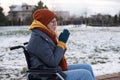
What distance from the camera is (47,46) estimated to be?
3377mm

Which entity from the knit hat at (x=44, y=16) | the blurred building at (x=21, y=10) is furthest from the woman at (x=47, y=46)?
the blurred building at (x=21, y=10)

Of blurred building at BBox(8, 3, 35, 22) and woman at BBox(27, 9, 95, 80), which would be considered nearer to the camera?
woman at BBox(27, 9, 95, 80)

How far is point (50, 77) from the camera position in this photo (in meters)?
3.37

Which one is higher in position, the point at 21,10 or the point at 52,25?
the point at 52,25

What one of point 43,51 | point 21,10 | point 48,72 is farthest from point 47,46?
point 21,10

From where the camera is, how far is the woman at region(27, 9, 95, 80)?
336 cm

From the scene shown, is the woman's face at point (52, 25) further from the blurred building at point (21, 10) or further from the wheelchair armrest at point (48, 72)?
the blurred building at point (21, 10)

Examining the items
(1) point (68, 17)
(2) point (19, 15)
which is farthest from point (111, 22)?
(2) point (19, 15)

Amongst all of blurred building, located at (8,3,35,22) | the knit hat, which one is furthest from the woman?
blurred building, located at (8,3,35,22)

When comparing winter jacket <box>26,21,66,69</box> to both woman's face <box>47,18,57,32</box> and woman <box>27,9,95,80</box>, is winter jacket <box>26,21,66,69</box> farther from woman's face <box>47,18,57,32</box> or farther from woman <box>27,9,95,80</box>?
woman's face <box>47,18,57,32</box>

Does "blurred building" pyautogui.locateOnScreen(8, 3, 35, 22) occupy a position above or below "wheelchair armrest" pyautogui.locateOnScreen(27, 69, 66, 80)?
below

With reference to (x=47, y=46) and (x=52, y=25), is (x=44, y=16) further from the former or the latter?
(x=47, y=46)

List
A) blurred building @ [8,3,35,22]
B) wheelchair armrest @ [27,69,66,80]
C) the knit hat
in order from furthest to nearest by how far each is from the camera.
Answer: blurred building @ [8,3,35,22]
the knit hat
wheelchair armrest @ [27,69,66,80]

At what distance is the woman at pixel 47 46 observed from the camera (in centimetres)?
336
